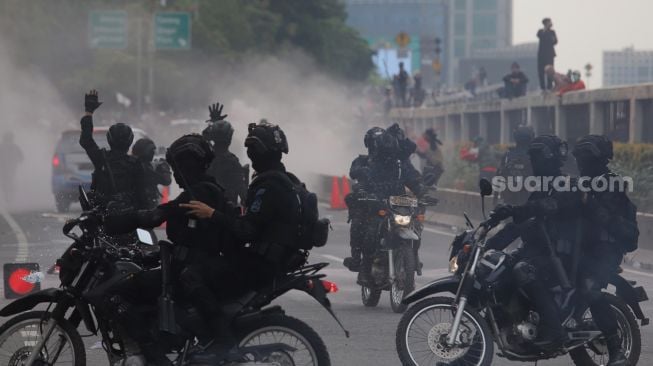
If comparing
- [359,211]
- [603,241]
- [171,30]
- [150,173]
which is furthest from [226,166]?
[171,30]

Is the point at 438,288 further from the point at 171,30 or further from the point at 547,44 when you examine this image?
the point at 171,30

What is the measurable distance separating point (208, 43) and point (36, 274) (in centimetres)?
6974

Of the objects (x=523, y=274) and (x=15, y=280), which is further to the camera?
(x=15, y=280)

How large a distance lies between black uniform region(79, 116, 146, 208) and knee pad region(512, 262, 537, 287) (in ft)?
14.7

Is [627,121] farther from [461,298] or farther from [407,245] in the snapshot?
[461,298]

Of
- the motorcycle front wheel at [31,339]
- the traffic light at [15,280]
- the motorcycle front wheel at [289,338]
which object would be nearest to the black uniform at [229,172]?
the traffic light at [15,280]

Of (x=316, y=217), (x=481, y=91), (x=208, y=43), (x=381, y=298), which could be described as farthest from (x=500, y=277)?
(x=208, y=43)

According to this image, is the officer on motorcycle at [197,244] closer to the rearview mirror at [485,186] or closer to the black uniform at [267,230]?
the black uniform at [267,230]

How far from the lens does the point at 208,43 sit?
259 feet

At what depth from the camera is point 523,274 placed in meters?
9.46

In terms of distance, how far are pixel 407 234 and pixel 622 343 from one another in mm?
4066

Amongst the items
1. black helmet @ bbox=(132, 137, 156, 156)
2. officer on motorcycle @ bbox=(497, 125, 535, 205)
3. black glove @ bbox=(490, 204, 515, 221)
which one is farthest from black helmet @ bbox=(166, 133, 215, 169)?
officer on motorcycle @ bbox=(497, 125, 535, 205)

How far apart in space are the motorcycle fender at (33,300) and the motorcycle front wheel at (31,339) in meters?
0.07

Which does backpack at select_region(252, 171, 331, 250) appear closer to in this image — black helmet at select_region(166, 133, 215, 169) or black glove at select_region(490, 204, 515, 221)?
black helmet at select_region(166, 133, 215, 169)
